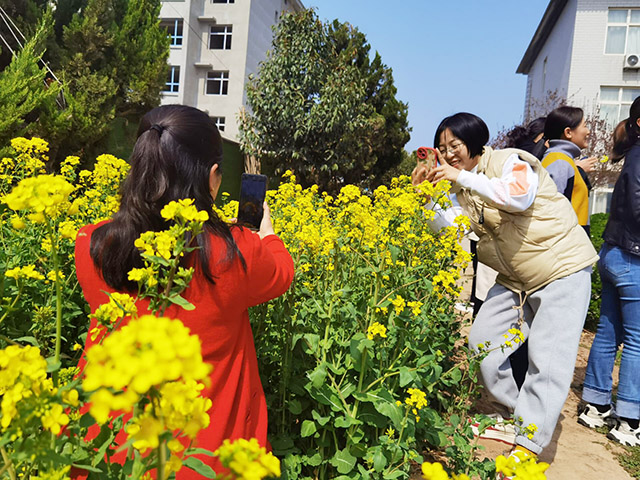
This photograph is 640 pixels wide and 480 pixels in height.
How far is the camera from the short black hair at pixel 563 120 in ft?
11.6

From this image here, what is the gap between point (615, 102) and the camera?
766 inches

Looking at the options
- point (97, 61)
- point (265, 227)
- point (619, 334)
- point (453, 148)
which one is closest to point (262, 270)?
point (265, 227)

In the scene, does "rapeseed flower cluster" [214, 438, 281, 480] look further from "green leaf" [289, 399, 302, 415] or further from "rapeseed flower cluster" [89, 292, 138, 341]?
"green leaf" [289, 399, 302, 415]

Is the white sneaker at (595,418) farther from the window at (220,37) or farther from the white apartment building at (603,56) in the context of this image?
the window at (220,37)

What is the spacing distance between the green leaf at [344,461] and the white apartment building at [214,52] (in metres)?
24.6

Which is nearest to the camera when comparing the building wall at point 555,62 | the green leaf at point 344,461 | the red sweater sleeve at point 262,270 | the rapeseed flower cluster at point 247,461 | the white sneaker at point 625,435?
the rapeseed flower cluster at point 247,461

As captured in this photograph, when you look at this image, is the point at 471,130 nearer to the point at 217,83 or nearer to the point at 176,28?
the point at 217,83

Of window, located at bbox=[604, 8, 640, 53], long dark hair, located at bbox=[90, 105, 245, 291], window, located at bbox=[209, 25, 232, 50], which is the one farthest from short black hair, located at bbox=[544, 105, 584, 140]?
window, located at bbox=[209, 25, 232, 50]

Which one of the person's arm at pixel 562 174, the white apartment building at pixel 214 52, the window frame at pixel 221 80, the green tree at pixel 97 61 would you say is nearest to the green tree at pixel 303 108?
the green tree at pixel 97 61

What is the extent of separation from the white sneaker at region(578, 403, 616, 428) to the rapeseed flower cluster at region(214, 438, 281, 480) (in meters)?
3.60

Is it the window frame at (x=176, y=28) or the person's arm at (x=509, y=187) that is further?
the window frame at (x=176, y=28)

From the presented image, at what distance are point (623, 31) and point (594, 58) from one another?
4.28 ft

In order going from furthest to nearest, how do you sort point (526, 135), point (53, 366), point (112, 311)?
point (526, 135)
point (112, 311)
point (53, 366)

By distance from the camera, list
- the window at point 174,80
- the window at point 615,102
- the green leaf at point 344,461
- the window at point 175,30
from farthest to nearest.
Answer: the window at point 174,80, the window at point 175,30, the window at point 615,102, the green leaf at point 344,461
